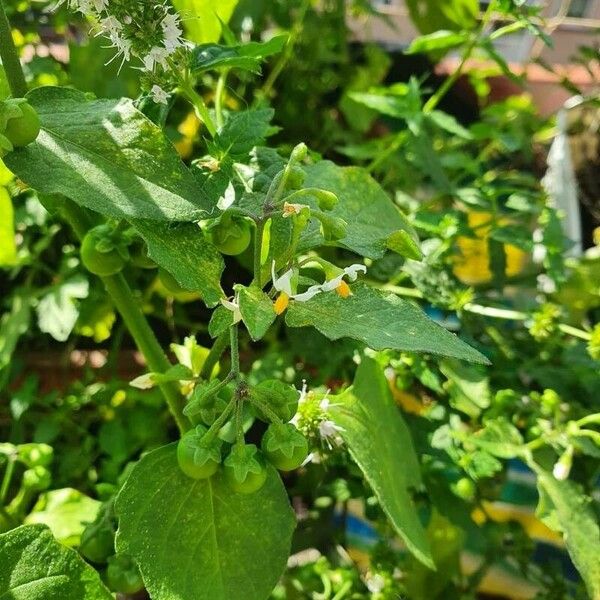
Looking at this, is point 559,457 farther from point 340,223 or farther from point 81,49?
point 81,49

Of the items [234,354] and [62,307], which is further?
[62,307]

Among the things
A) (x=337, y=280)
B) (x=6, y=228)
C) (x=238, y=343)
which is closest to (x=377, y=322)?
(x=337, y=280)

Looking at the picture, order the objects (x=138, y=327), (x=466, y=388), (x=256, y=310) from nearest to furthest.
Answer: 1. (x=256, y=310)
2. (x=138, y=327)
3. (x=466, y=388)

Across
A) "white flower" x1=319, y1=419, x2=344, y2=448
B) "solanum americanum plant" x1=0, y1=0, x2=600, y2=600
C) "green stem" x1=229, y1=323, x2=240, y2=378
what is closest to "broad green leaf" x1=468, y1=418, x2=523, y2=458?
"solanum americanum plant" x1=0, y1=0, x2=600, y2=600

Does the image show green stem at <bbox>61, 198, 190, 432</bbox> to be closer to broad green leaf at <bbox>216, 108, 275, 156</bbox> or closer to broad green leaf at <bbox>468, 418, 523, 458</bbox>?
broad green leaf at <bbox>216, 108, 275, 156</bbox>

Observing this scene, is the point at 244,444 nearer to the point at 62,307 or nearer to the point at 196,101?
the point at 196,101

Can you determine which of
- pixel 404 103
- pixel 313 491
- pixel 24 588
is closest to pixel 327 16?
pixel 404 103

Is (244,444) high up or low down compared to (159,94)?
down
